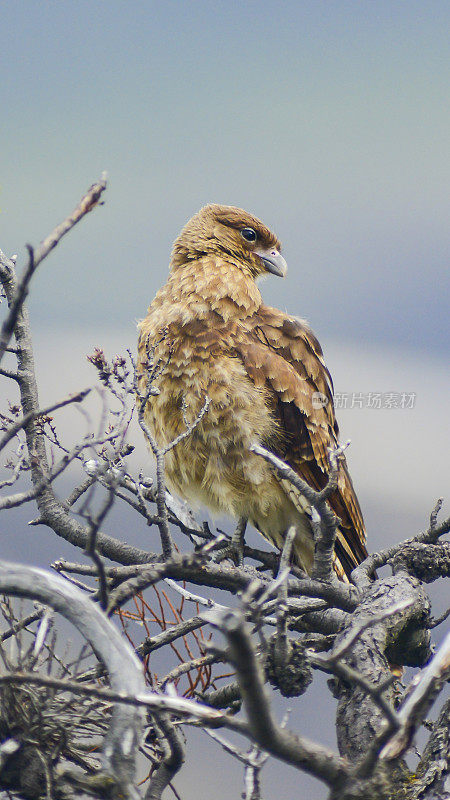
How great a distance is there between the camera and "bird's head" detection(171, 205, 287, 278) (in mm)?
4547

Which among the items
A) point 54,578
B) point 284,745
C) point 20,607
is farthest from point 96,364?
point 284,745

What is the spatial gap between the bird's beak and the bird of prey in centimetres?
38

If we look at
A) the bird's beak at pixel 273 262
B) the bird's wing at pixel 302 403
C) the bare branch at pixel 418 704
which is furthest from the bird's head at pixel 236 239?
the bare branch at pixel 418 704

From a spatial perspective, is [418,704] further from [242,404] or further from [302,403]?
[302,403]

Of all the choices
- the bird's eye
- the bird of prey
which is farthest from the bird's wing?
the bird's eye

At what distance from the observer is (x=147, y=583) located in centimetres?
201

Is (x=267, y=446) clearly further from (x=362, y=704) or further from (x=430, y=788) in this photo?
(x=430, y=788)

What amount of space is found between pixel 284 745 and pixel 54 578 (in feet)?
2.27

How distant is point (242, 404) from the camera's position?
3646mm

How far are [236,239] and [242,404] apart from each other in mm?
1357

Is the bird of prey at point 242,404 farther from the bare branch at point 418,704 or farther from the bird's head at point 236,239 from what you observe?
the bare branch at point 418,704

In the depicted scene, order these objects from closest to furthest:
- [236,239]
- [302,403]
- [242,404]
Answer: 1. [242,404]
2. [302,403]
3. [236,239]

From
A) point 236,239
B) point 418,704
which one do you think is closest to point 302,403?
point 236,239

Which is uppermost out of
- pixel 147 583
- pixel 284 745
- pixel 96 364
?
pixel 96 364
